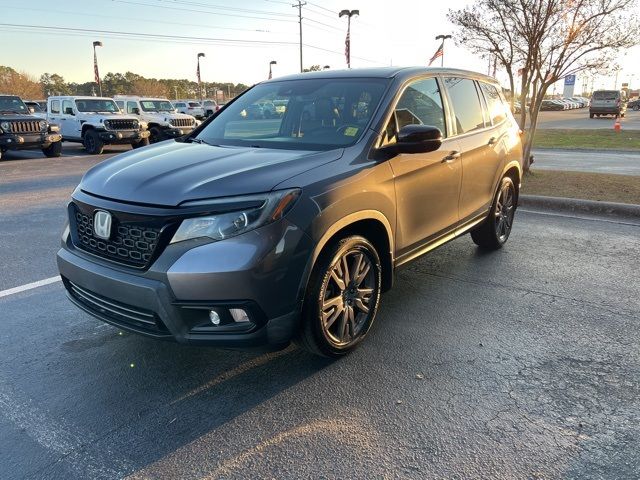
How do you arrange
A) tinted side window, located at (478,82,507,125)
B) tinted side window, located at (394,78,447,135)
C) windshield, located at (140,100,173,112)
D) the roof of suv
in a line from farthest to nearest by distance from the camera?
windshield, located at (140,100,173,112) < tinted side window, located at (478,82,507,125) < the roof of suv < tinted side window, located at (394,78,447,135)

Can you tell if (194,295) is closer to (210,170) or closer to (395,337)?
(210,170)

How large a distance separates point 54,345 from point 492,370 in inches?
115

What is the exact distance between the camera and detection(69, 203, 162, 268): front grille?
2.78 metres

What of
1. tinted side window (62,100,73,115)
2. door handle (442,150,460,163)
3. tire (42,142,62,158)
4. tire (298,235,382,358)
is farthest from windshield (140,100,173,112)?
tire (298,235,382,358)

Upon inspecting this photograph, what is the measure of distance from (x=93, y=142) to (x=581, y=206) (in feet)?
50.0

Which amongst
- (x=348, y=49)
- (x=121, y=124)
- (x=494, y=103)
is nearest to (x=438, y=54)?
(x=348, y=49)

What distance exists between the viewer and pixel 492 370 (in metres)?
3.26

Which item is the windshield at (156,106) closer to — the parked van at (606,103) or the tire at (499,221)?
the tire at (499,221)

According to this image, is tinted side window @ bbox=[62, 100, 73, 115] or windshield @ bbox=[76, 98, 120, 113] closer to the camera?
windshield @ bbox=[76, 98, 120, 113]

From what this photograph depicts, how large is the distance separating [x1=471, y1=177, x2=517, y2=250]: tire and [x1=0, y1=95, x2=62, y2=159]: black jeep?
14.3 metres

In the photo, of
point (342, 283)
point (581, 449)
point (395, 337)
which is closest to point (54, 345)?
point (342, 283)

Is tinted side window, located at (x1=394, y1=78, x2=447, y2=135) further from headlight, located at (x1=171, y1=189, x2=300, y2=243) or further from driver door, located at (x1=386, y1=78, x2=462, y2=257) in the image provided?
headlight, located at (x1=171, y1=189, x2=300, y2=243)

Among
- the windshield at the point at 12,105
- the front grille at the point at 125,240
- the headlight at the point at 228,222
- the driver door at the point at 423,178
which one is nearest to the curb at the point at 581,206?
the driver door at the point at 423,178

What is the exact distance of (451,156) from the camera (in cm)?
433
